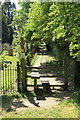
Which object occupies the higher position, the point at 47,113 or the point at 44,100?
the point at 47,113

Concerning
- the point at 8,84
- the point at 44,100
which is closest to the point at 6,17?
the point at 8,84

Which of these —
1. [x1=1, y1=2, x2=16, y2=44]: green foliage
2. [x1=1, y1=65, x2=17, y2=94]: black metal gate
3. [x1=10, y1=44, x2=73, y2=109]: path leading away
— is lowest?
[x1=10, y1=44, x2=73, y2=109]: path leading away

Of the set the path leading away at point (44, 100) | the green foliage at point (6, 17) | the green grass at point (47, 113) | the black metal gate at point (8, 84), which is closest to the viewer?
the green grass at point (47, 113)

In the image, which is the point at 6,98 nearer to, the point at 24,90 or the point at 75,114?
the point at 24,90

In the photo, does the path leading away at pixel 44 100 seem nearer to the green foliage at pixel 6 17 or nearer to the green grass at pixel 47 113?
the green grass at pixel 47 113

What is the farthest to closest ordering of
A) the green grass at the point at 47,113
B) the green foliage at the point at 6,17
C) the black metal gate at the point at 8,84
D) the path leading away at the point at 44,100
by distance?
1. the green foliage at the point at 6,17
2. the black metal gate at the point at 8,84
3. the path leading away at the point at 44,100
4. the green grass at the point at 47,113

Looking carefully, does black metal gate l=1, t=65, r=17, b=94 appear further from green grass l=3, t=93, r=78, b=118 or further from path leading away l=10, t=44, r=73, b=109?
green grass l=3, t=93, r=78, b=118

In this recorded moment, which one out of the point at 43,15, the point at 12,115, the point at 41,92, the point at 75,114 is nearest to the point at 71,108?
the point at 75,114

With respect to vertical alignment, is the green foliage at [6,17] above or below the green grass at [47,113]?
above

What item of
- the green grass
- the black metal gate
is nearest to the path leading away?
the green grass

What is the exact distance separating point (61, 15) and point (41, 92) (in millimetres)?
3324

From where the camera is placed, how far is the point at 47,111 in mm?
3957

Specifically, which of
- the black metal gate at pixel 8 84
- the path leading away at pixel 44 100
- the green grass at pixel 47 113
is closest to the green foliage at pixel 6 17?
the black metal gate at pixel 8 84

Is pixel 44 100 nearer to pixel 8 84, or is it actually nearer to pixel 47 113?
pixel 47 113
